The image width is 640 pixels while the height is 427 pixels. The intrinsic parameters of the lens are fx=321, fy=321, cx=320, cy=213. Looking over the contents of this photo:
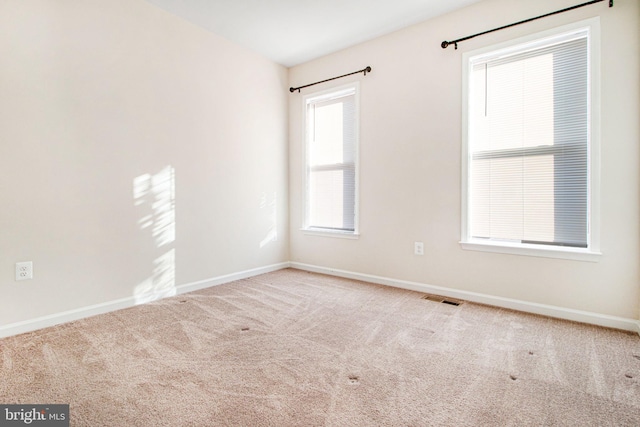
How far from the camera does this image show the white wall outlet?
221 centimetres

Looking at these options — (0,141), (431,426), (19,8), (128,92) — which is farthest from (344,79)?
(431,426)

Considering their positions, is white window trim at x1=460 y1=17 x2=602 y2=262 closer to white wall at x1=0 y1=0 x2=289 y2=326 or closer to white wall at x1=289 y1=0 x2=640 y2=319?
white wall at x1=289 y1=0 x2=640 y2=319

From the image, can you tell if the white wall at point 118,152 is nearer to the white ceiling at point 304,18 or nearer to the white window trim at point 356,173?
the white ceiling at point 304,18

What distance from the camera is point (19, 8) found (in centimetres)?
219

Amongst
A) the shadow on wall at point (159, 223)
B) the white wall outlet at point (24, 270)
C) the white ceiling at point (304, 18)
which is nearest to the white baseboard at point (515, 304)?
the shadow on wall at point (159, 223)

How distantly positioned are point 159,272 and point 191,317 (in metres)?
0.71

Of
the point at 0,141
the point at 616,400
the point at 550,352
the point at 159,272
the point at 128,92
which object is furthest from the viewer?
the point at 159,272

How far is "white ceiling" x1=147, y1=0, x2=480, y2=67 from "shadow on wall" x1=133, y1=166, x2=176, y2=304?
4.93 ft

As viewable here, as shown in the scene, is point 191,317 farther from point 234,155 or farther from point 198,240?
point 234,155

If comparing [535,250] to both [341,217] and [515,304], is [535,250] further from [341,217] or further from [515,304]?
[341,217]

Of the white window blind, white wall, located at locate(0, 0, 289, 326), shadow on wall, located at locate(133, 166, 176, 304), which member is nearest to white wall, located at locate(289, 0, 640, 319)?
the white window blind

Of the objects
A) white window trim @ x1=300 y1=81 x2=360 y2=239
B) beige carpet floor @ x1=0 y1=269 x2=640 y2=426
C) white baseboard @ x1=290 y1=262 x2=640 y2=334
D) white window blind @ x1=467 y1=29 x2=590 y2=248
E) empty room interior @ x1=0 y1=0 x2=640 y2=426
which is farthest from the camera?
white window trim @ x1=300 y1=81 x2=360 y2=239

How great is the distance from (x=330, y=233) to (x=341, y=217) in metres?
0.24

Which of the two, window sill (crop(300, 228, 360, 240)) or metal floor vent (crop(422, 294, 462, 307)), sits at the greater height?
window sill (crop(300, 228, 360, 240))
